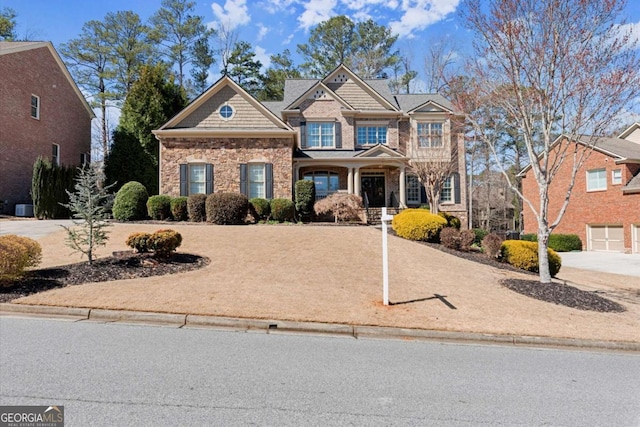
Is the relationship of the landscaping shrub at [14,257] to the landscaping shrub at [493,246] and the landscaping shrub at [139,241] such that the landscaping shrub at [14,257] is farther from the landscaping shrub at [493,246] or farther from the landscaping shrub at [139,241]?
the landscaping shrub at [493,246]

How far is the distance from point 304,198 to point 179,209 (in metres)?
5.82

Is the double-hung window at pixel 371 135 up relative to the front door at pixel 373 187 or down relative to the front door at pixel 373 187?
up

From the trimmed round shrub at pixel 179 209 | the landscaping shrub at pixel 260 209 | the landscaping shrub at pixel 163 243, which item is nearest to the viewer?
the landscaping shrub at pixel 163 243

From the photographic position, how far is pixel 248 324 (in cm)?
577

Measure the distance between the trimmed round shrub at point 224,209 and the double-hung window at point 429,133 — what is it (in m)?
11.5

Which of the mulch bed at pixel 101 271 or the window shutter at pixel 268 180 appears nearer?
the mulch bed at pixel 101 271

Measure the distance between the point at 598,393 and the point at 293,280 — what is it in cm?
554

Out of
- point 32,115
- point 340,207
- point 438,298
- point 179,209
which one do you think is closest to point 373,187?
point 340,207

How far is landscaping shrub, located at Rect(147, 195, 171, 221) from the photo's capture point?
51.0 feet

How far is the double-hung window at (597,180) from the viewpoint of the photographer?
2241 cm

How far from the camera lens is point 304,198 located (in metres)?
17.9

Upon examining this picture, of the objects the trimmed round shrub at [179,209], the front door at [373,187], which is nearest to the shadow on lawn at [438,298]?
the trimmed round shrub at [179,209]

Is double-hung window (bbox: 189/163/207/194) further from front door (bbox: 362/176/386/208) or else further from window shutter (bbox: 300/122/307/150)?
front door (bbox: 362/176/386/208)

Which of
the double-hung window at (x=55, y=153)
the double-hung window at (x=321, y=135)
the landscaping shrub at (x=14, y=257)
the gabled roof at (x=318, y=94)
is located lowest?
the landscaping shrub at (x=14, y=257)
